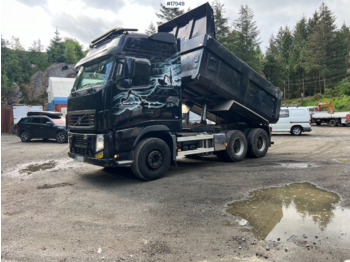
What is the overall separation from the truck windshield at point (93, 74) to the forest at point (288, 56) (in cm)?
3244

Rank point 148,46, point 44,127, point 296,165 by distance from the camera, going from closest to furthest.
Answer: point 148,46 < point 296,165 < point 44,127

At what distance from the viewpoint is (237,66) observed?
8.06 m

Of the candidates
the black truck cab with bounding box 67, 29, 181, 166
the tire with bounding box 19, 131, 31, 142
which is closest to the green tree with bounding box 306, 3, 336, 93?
the tire with bounding box 19, 131, 31, 142

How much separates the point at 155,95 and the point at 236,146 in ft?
12.5

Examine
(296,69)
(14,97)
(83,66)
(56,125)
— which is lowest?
(56,125)

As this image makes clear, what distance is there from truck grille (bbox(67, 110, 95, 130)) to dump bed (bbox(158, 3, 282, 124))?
2.76 metres

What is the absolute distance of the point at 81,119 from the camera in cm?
620

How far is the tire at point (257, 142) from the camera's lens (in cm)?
927

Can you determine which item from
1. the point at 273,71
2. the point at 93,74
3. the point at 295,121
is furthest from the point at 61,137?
the point at 273,71

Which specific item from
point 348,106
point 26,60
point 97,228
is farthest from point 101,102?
point 26,60

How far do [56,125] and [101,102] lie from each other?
1188 cm

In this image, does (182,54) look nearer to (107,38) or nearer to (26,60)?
(107,38)

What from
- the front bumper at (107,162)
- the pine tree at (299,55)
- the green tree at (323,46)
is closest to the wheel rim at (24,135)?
the front bumper at (107,162)

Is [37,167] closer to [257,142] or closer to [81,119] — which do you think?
[81,119]
